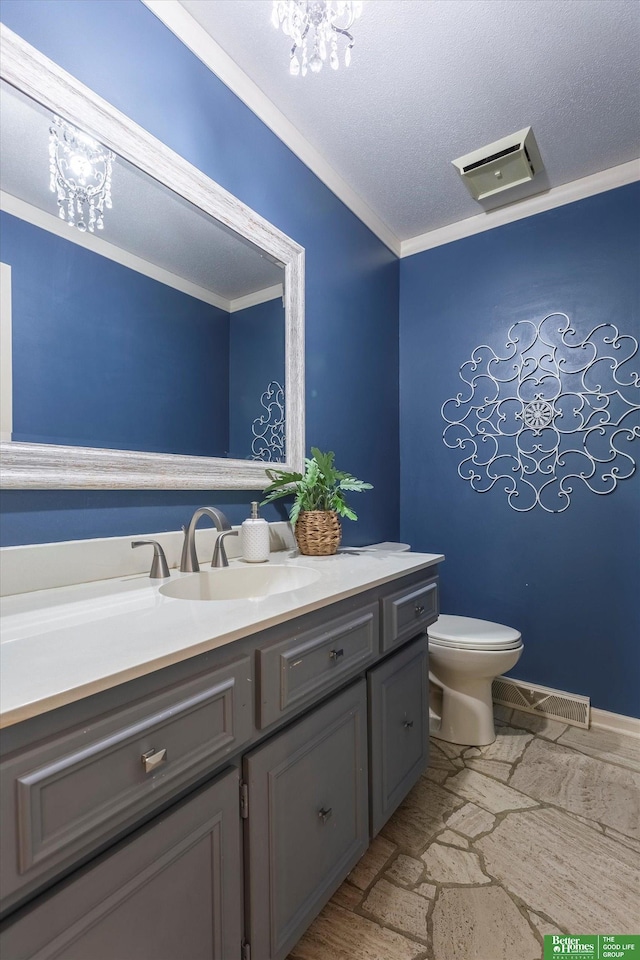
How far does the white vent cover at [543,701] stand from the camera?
2.10m

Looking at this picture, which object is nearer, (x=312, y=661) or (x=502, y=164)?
(x=312, y=661)

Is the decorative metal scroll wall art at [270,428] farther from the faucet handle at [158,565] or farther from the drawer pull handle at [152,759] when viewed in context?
the drawer pull handle at [152,759]

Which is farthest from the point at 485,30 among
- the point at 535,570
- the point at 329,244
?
the point at 535,570

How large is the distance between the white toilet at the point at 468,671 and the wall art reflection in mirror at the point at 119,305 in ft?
3.41

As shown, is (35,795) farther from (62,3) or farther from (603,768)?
(603,768)

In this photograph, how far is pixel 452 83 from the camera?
1.63 meters

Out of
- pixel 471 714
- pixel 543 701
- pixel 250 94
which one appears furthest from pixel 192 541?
pixel 543 701

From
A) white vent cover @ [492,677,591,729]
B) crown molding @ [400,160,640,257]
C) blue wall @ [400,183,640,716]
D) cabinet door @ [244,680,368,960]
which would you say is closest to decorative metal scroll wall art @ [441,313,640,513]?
blue wall @ [400,183,640,716]

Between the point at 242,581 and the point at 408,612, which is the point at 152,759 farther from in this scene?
the point at 408,612

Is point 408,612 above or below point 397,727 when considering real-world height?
above

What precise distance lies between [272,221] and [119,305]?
806 millimetres

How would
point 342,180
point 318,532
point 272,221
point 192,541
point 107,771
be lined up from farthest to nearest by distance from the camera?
point 342,180 < point 272,221 < point 318,532 < point 192,541 < point 107,771

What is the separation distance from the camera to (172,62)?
135cm

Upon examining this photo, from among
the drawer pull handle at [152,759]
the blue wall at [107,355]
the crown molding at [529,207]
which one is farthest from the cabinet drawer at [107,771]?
the crown molding at [529,207]
